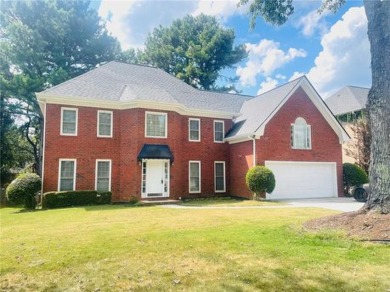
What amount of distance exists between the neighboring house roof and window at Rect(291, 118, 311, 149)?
10405mm

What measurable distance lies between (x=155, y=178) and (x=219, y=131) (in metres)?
6.28

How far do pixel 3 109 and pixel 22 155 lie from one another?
30.9 feet

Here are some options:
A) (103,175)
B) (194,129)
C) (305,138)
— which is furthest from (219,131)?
(103,175)

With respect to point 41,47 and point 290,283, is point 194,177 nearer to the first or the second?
point 290,283

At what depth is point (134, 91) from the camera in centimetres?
1847

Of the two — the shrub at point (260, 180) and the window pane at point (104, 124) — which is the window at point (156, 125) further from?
the shrub at point (260, 180)

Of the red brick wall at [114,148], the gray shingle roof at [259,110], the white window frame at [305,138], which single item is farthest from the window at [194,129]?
the white window frame at [305,138]

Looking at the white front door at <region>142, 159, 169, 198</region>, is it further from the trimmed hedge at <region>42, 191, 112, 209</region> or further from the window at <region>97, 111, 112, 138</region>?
the window at <region>97, 111, 112, 138</region>

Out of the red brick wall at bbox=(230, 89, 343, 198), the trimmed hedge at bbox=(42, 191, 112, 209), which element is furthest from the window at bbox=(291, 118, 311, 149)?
the trimmed hedge at bbox=(42, 191, 112, 209)

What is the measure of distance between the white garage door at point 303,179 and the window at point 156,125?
6769 millimetres

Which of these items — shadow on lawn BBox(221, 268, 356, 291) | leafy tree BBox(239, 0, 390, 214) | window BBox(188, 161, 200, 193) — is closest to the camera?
shadow on lawn BBox(221, 268, 356, 291)

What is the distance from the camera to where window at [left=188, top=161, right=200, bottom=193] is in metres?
19.9

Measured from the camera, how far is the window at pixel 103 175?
17.5 meters

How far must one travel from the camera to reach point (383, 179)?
7.55m
